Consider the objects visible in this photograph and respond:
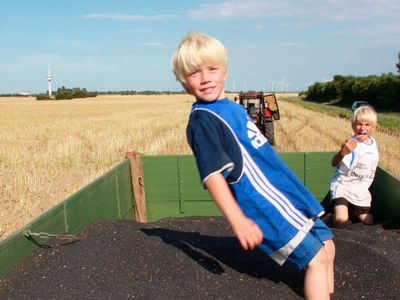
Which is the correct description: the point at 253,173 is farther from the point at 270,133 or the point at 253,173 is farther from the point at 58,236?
the point at 270,133

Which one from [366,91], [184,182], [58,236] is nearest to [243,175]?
[58,236]

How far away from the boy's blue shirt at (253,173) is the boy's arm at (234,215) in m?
0.05

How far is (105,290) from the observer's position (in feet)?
8.36

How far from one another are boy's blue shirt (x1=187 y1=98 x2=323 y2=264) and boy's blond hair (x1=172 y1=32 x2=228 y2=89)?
212 millimetres

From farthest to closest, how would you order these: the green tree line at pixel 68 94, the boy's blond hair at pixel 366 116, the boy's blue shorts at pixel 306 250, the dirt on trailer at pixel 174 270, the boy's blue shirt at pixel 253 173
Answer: the green tree line at pixel 68 94 < the boy's blond hair at pixel 366 116 < the dirt on trailer at pixel 174 270 < the boy's blue shorts at pixel 306 250 < the boy's blue shirt at pixel 253 173

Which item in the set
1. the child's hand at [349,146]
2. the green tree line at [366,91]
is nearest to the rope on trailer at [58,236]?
the child's hand at [349,146]

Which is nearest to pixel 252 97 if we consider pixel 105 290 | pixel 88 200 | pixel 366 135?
pixel 366 135

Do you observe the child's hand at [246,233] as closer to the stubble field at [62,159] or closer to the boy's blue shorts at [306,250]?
the boy's blue shorts at [306,250]

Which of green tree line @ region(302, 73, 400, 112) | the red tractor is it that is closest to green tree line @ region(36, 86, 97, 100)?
green tree line @ region(302, 73, 400, 112)

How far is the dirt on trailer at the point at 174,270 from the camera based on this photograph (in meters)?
2.56

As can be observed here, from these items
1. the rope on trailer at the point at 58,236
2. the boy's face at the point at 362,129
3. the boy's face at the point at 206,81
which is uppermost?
the boy's face at the point at 206,81

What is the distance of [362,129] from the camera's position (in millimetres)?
4117

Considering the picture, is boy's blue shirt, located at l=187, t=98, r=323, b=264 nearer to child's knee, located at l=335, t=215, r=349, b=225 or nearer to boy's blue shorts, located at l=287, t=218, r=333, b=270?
boy's blue shorts, located at l=287, t=218, r=333, b=270

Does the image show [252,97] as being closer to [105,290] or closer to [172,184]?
[172,184]
